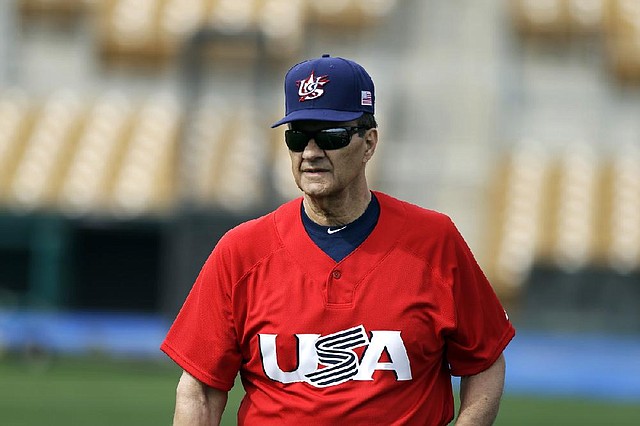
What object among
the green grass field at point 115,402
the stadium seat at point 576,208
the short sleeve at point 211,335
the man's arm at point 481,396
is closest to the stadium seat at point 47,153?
the green grass field at point 115,402

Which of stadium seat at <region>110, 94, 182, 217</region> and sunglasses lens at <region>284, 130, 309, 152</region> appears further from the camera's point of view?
stadium seat at <region>110, 94, 182, 217</region>

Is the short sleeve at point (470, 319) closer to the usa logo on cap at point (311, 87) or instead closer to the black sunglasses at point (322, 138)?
the black sunglasses at point (322, 138)

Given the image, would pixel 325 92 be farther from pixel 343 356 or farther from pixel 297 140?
pixel 343 356

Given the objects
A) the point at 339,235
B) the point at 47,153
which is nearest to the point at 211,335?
the point at 339,235

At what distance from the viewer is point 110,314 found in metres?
25.0

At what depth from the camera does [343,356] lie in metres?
3.96

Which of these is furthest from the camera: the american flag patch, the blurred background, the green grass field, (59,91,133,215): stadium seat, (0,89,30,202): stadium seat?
(0,89,30,202): stadium seat

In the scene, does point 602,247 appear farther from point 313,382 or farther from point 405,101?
point 313,382

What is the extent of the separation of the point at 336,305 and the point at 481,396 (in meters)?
→ 0.55

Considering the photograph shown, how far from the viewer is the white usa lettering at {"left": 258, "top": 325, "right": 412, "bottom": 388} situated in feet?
13.0

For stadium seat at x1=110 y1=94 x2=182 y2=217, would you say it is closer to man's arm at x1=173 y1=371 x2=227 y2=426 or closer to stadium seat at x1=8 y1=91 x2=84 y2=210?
stadium seat at x1=8 y1=91 x2=84 y2=210

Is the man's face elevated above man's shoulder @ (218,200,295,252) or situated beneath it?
elevated above

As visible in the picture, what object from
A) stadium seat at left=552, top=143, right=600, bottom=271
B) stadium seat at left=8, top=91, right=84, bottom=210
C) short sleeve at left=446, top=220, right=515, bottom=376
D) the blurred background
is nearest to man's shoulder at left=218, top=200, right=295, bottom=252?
short sleeve at left=446, top=220, right=515, bottom=376

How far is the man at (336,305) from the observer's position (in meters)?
3.96
